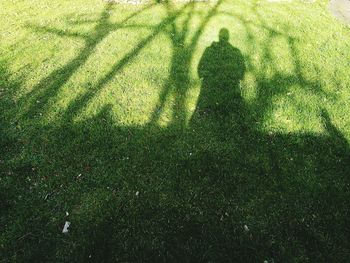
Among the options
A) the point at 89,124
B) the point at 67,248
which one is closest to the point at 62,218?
the point at 67,248

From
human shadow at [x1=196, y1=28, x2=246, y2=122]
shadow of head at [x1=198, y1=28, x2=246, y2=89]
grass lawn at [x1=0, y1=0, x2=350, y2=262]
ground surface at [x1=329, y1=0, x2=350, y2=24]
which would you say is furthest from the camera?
ground surface at [x1=329, y1=0, x2=350, y2=24]

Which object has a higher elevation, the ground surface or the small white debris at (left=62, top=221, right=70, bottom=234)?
the ground surface

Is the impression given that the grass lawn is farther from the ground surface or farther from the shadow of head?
the ground surface

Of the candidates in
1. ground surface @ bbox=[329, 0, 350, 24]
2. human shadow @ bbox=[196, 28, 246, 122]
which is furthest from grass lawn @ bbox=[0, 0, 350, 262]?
ground surface @ bbox=[329, 0, 350, 24]

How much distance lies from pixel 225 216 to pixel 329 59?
5449 mm

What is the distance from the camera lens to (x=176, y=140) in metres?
5.91

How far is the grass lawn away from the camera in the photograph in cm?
445

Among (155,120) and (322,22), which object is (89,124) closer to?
(155,120)

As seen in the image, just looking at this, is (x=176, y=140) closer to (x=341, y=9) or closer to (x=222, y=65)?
(x=222, y=65)

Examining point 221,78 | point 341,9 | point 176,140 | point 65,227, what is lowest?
point 65,227

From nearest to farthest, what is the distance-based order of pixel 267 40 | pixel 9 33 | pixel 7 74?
1. pixel 7 74
2. pixel 267 40
3. pixel 9 33

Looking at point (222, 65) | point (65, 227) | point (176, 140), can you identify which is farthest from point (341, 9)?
point (65, 227)

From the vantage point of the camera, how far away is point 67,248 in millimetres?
4332

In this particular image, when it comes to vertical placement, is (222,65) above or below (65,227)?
above
